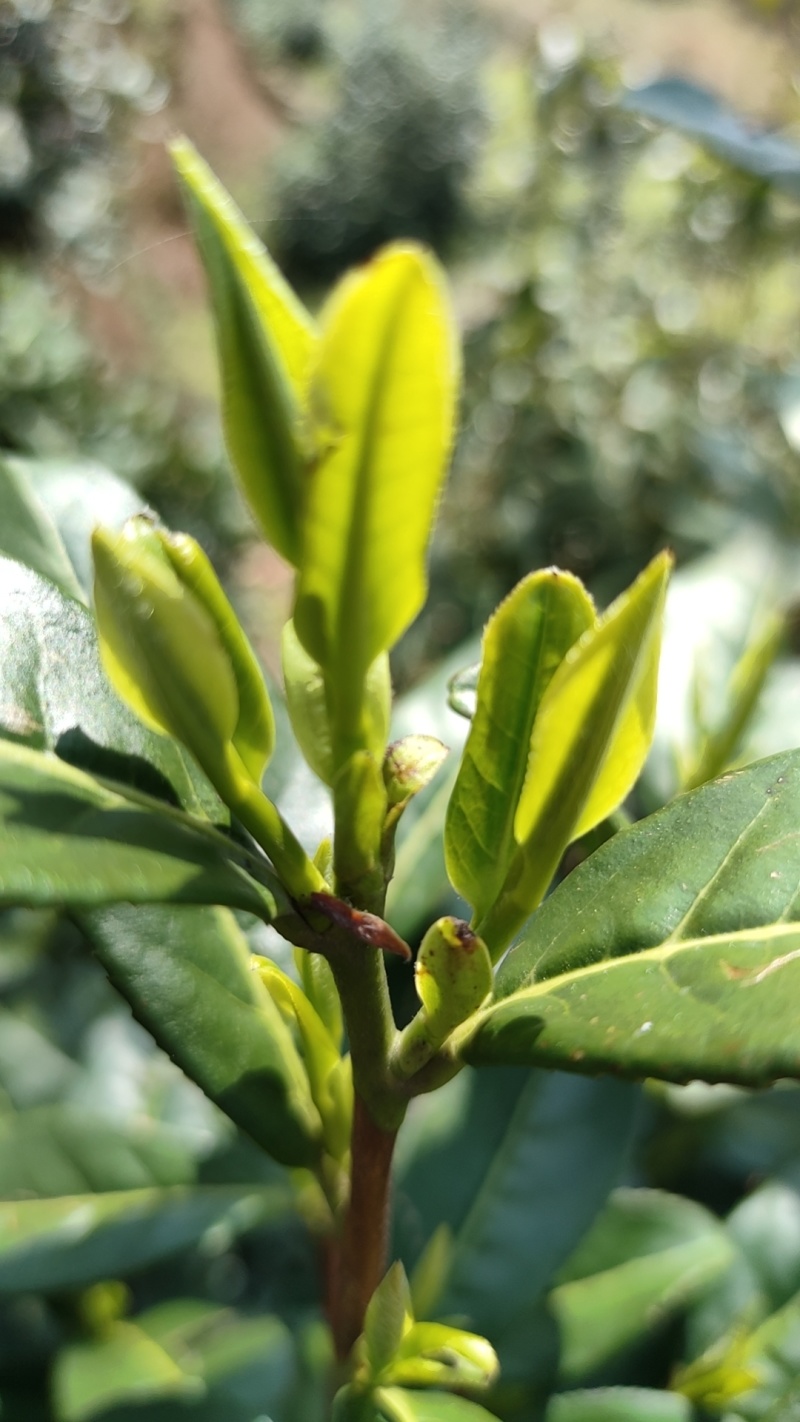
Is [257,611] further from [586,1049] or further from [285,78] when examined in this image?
[285,78]

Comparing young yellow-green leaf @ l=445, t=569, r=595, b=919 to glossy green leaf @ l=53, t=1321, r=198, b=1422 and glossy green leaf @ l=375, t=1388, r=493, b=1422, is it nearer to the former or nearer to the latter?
glossy green leaf @ l=375, t=1388, r=493, b=1422

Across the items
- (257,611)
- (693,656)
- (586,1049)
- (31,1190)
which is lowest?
(257,611)

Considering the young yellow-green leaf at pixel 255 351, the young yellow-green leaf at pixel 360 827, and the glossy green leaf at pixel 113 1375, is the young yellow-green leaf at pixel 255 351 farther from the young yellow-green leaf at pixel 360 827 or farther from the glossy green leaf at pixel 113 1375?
the glossy green leaf at pixel 113 1375

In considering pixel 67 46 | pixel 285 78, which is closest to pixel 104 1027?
pixel 67 46

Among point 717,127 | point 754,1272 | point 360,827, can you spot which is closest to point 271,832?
point 360,827

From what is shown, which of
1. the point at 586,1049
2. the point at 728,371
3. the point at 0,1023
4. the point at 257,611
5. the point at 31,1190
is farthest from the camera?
the point at 257,611

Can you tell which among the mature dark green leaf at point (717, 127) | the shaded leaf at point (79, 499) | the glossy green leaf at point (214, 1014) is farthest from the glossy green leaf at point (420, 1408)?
the mature dark green leaf at point (717, 127)
